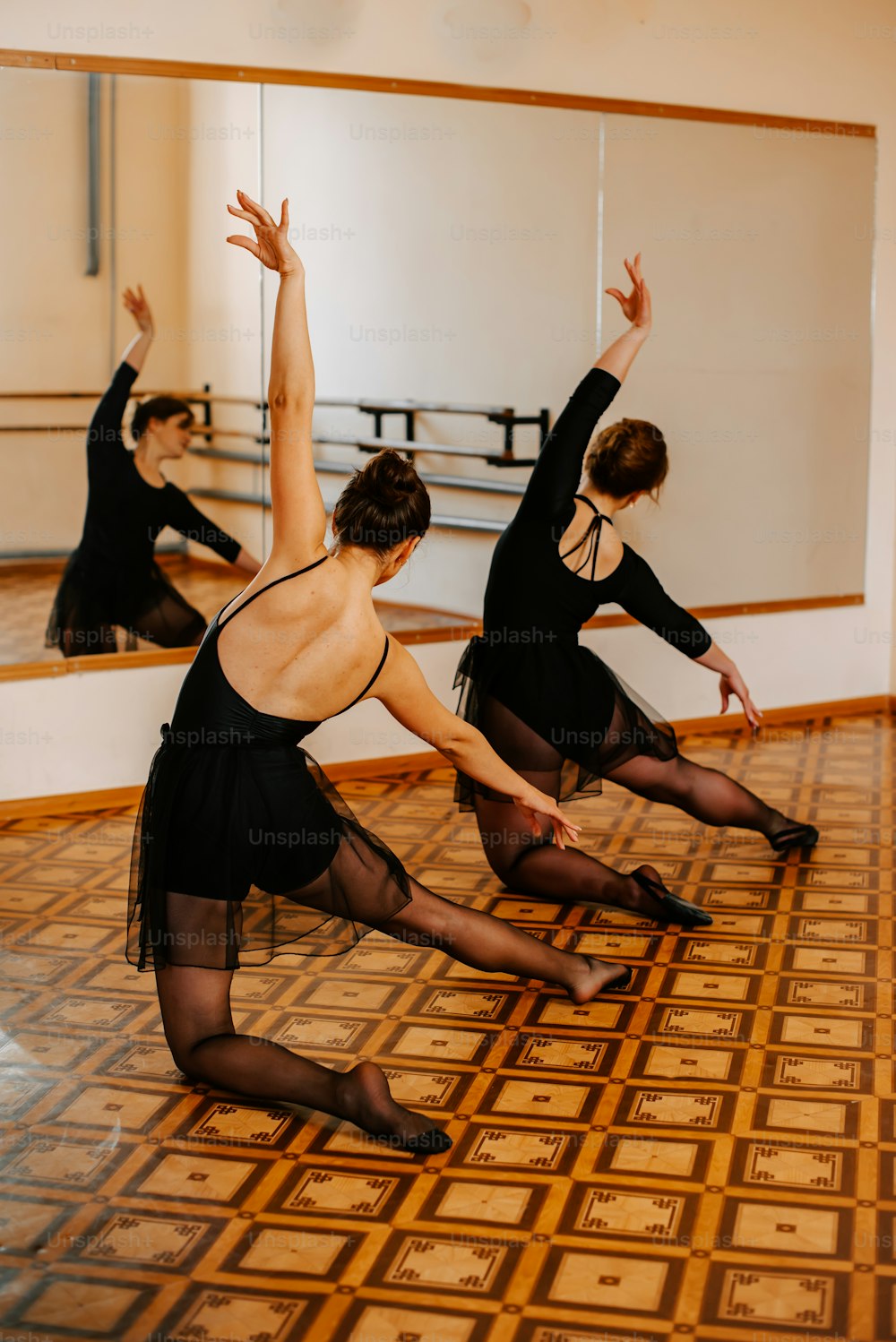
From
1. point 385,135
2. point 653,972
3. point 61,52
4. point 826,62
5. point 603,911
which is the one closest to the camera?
point 653,972

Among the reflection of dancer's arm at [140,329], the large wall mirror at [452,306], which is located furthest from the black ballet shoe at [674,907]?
the reflection of dancer's arm at [140,329]

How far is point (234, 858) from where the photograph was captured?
8.50 ft

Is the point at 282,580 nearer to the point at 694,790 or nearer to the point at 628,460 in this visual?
the point at 628,460

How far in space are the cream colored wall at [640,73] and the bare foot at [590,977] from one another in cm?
201

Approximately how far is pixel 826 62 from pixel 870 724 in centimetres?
254

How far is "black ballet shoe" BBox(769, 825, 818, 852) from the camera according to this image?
4188mm

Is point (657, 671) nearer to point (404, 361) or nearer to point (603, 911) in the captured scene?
point (404, 361)

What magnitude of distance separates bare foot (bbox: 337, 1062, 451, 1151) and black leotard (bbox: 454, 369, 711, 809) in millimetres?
1080

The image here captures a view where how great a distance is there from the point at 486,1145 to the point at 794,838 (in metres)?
1.91

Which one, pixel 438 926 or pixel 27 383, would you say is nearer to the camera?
pixel 438 926

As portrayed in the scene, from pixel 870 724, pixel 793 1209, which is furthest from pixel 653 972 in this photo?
pixel 870 724

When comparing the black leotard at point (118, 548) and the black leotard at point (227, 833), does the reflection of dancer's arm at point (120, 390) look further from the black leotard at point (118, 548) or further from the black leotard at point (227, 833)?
the black leotard at point (227, 833)

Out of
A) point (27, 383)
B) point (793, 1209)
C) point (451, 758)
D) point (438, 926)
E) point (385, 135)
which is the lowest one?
point (793, 1209)

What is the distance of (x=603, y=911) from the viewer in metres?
3.80
